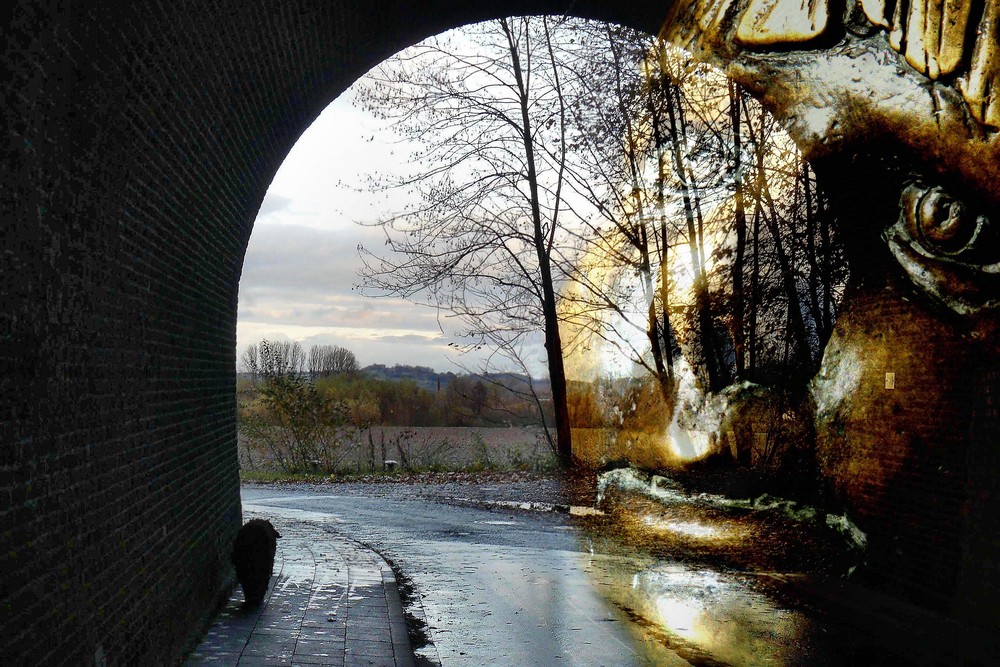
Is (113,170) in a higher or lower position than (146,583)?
higher

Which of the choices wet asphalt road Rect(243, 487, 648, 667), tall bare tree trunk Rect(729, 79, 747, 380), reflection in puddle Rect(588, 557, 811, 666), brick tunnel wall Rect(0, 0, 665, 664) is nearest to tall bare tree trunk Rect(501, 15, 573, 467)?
wet asphalt road Rect(243, 487, 648, 667)

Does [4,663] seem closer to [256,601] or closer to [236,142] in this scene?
[256,601]

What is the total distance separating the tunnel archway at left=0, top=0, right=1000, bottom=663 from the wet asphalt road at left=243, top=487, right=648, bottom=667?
2.09 m

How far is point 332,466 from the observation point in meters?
22.5

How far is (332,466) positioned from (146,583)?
17659 mm

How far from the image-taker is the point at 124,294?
4.74 metres

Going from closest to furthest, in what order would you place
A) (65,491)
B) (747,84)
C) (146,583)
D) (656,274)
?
(65,491) < (146,583) < (747,84) < (656,274)

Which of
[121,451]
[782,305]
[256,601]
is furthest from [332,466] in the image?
[121,451]

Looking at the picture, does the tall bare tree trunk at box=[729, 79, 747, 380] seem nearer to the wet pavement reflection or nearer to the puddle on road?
the wet pavement reflection

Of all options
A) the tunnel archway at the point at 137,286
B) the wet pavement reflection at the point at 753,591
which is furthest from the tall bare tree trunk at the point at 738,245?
the tunnel archway at the point at 137,286

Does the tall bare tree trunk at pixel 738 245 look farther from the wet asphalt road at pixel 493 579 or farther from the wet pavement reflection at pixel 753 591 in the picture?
the wet asphalt road at pixel 493 579

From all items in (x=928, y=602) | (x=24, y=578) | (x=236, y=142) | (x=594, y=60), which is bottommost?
(x=928, y=602)

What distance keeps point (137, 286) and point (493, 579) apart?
18.0 ft

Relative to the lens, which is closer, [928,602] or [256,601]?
[256,601]
